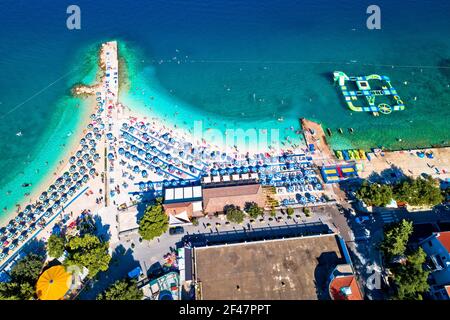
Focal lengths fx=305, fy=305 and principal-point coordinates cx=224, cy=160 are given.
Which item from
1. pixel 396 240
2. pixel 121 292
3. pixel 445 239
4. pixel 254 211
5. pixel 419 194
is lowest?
pixel 121 292

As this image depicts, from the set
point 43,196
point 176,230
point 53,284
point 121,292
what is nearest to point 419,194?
point 176,230

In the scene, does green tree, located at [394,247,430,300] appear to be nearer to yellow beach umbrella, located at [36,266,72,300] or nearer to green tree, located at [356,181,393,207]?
green tree, located at [356,181,393,207]

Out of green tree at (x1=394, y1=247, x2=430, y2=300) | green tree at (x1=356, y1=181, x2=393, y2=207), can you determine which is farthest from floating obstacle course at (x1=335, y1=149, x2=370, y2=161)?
green tree at (x1=394, y1=247, x2=430, y2=300)

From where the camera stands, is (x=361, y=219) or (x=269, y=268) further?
(x=361, y=219)

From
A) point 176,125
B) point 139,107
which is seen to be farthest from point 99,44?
point 176,125

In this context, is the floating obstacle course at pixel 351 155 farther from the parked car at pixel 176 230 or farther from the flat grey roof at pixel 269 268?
the parked car at pixel 176 230

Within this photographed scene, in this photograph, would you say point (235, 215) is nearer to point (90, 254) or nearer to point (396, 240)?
point (90, 254)

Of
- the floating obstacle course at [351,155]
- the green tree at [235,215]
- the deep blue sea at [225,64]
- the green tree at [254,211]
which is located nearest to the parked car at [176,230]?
the green tree at [235,215]
